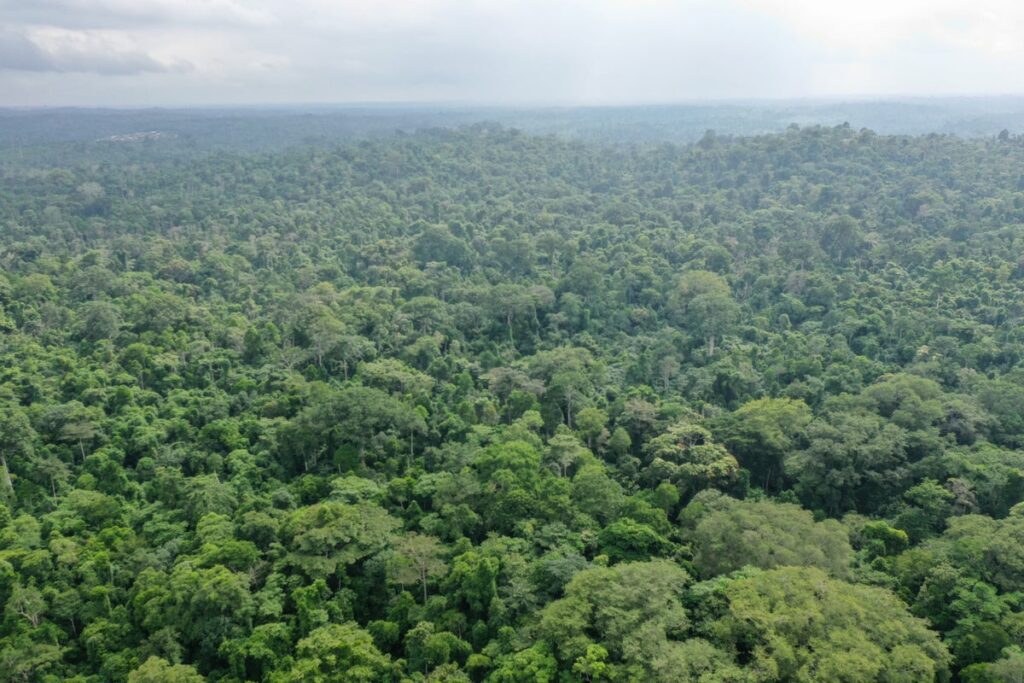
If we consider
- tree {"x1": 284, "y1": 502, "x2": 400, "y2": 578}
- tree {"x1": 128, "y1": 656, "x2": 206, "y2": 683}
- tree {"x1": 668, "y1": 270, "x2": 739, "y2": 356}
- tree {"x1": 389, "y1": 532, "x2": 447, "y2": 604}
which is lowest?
tree {"x1": 128, "y1": 656, "x2": 206, "y2": 683}

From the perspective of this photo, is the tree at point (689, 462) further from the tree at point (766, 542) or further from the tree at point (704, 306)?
the tree at point (704, 306)

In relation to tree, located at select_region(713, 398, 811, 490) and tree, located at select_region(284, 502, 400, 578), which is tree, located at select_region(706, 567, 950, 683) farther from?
tree, located at select_region(284, 502, 400, 578)

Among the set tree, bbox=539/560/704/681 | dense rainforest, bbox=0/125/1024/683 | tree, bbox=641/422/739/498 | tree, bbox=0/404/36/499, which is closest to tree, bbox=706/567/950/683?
dense rainforest, bbox=0/125/1024/683

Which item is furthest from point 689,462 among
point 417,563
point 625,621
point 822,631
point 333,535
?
point 333,535

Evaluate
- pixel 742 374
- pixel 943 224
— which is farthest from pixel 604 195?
pixel 742 374

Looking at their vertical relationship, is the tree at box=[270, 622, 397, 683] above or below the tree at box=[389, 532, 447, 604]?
below

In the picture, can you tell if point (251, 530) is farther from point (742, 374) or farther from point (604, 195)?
point (604, 195)

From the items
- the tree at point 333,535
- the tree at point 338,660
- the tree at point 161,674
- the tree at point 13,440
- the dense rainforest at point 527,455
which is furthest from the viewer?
the tree at point 13,440

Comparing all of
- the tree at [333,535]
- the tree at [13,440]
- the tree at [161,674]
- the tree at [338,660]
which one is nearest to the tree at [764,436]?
the tree at [333,535]

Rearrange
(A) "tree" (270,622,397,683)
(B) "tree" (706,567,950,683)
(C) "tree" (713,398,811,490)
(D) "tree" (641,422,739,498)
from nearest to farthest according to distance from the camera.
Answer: (B) "tree" (706,567,950,683)
(A) "tree" (270,622,397,683)
(D) "tree" (641,422,739,498)
(C) "tree" (713,398,811,490)
